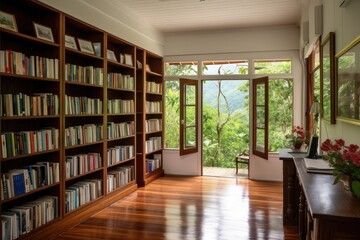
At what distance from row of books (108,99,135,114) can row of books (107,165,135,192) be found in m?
0.98

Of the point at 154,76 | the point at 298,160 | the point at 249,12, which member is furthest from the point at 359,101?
the point at 154,76

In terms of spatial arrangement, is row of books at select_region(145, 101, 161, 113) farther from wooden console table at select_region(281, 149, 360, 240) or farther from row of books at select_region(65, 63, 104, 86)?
wooden console table at select_region(281, 149, 360, 240)

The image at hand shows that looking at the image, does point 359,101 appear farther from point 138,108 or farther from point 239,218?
point 138,108

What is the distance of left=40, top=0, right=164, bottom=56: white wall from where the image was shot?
3818mm

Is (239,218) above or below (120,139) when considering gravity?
below

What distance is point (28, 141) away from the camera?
124 inches

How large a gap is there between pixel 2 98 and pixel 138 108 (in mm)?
3112

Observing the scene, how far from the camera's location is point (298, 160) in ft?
10.3

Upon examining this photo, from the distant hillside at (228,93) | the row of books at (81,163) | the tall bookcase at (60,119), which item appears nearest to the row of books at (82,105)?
the tall bookcase at (60,119)

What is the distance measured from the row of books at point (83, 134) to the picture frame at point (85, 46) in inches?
40.0

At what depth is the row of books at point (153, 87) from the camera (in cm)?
610

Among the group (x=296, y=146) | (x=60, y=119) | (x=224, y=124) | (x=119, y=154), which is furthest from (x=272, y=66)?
(x=60, y=119)

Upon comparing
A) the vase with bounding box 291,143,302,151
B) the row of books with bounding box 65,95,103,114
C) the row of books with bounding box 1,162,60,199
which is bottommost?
the row of books with bounding box 1,162,60,199

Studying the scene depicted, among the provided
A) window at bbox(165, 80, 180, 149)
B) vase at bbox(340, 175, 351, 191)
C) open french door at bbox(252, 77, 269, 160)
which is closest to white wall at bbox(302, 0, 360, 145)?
vase at bbox(340, 175, 351, 191)
